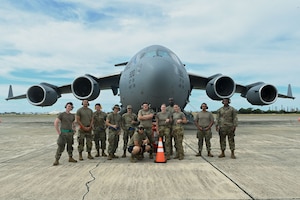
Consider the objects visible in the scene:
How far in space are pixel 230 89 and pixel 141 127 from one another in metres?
9.43

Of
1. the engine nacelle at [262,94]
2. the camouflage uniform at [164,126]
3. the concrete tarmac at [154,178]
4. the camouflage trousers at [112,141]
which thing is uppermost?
the engine nacelle at [262,94]

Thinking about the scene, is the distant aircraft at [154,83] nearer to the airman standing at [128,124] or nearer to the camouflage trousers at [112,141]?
the airman standing at [128,124]

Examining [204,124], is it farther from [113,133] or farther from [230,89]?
[230,89]

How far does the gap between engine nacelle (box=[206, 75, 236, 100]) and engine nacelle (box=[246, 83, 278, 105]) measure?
2.25 metres

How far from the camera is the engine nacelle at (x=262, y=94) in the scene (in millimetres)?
16705

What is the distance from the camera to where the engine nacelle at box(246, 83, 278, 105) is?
54.8ft

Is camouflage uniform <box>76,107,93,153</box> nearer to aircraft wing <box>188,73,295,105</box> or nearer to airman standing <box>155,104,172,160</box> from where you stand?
airman standing <box>155,104,172,160</box>

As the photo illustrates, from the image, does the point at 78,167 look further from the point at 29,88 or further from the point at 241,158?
the point at 29,88

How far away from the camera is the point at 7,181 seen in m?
4.89

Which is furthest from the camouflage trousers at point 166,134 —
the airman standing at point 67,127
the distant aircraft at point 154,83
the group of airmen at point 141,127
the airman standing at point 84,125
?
the distant aircraft at point 154,83

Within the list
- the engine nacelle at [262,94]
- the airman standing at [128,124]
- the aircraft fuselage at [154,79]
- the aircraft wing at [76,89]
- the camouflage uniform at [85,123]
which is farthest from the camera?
the engine nacelle at [262,94]

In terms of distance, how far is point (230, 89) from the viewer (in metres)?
15.3

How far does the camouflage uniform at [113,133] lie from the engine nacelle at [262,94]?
36.6ft

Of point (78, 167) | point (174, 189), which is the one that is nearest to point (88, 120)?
point (78, 167)
